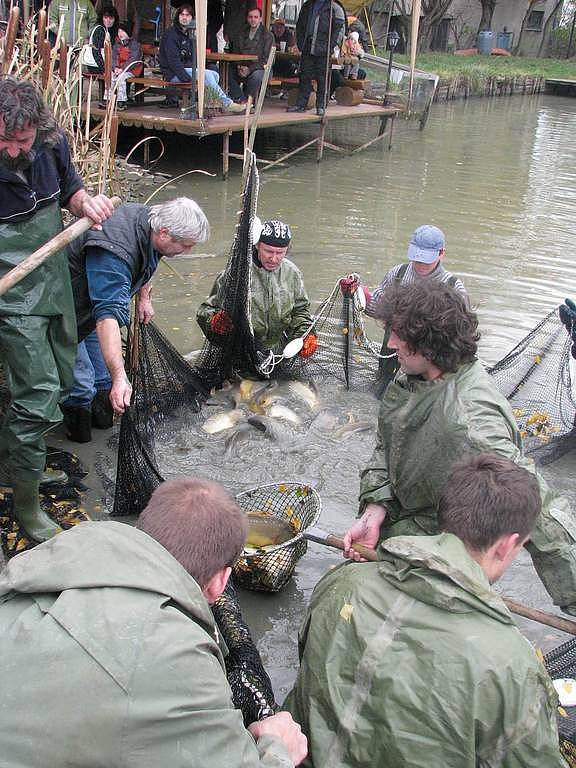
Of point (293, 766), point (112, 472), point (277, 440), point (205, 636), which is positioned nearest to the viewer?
point (205, 636)

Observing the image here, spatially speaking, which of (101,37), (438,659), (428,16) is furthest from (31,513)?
(428,16)

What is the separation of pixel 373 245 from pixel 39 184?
750 centimetres

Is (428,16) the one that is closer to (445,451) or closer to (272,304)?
(272,304)

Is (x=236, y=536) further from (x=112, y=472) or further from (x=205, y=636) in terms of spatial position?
(x=112, y=472)

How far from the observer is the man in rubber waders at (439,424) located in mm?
2896

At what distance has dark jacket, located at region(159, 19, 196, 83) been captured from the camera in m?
12.6

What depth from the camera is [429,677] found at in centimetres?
210

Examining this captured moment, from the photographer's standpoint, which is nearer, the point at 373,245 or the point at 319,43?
the point at 373,245

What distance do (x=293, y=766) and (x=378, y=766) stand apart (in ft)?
1.05

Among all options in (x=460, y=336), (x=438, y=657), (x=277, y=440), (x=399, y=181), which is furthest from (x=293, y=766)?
(x=399, y=181)

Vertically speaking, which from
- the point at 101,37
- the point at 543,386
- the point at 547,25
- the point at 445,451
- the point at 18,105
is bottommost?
the point at 543,386

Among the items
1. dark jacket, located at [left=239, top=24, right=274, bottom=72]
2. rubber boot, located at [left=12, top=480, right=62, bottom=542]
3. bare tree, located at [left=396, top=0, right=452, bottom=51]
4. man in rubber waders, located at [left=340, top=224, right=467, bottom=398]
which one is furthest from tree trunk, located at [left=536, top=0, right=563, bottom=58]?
rubber boot, located at [left=12, top=480, right=62, bottom=542]

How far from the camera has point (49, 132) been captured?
3834 mm

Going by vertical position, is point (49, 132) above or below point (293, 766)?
above
